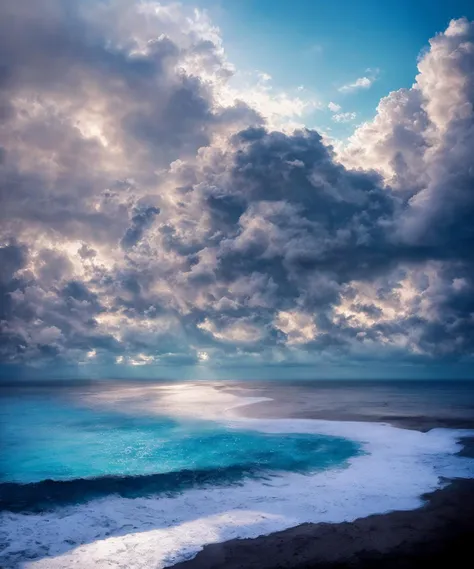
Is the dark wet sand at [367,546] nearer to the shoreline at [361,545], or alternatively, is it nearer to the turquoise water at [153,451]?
the shoreline at [361,545]

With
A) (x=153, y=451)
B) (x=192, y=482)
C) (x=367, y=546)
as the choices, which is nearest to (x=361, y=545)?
(x=367, y=546)

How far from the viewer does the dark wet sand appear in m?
11.1

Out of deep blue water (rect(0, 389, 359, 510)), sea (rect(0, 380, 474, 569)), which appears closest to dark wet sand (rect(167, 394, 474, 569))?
sea (rect(0, 380, 474, 569))

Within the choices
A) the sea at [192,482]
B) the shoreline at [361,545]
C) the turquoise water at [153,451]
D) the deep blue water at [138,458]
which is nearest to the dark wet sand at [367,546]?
the shoreline at [361,545]

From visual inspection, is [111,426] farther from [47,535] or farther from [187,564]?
[187,564]

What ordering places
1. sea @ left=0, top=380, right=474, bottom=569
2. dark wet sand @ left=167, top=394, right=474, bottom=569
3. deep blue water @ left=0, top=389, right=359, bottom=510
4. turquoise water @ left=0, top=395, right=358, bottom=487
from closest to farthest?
dark wet sand @ left=167, top=394, right=474, bottom=569 → sea @ left=0, top=380, right=474, bottom=569 → deep blue water @ left=0, top=389, right=359, bottom=510 → turquoise water @ left=0, top=395, right=358, bottom=487

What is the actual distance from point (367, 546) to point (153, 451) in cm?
1906

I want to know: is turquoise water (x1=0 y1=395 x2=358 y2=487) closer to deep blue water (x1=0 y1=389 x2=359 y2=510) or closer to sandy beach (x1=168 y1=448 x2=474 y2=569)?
deep blue water (x1=0 y1=389 x2=359 y2=510)

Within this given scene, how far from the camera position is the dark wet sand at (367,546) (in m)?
11.1

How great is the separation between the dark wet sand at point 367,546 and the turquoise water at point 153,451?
8.29 metres

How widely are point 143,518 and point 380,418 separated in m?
33.9

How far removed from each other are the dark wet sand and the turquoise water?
8.29 metres

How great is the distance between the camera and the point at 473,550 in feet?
38.3

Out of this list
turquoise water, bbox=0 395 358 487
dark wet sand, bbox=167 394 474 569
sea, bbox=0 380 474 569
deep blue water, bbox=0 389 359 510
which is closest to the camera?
dark wet sand, bbox=167 394 474 569
